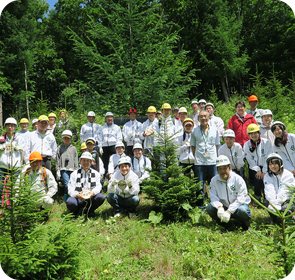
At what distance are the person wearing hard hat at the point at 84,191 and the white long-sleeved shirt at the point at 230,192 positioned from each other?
2.56 metres

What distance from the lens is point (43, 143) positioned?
6926 millimetres

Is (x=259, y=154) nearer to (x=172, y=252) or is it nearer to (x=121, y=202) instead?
(x=172, y=252)

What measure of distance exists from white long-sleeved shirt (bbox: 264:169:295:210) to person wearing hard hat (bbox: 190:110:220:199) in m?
1.29

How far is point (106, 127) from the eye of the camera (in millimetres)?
7973

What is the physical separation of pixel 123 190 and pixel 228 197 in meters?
2.31

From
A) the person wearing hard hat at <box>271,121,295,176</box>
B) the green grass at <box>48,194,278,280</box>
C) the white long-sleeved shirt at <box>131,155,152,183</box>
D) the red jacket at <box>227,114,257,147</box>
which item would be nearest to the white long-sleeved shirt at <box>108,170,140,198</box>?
the green grass at <box>48,194,278,280</box>

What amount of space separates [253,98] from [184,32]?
22.8 metres

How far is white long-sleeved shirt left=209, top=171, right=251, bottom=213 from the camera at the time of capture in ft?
15.8

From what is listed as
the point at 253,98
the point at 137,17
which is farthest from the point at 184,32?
the point at 253,98

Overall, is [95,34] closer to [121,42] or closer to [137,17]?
[121,42]

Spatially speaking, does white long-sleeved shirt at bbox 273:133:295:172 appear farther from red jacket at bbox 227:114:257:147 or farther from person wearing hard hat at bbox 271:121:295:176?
red jacket at bbox 227:114:257:147

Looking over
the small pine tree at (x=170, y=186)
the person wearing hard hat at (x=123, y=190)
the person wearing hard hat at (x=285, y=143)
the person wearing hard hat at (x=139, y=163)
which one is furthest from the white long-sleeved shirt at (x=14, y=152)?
the person wearing hard hat at (x=285, y=143)

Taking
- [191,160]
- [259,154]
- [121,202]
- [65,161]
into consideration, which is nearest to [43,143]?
[65,161]

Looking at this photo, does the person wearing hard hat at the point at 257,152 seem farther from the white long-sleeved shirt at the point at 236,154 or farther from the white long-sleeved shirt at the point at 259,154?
the white long-sleeved shirt at the point at 236,154
